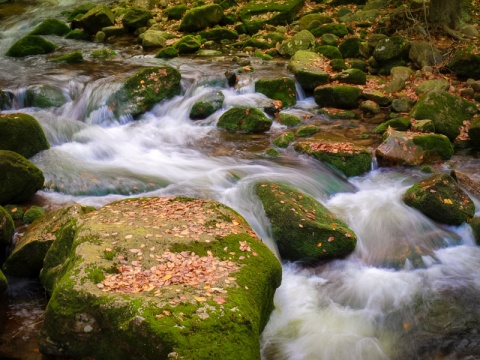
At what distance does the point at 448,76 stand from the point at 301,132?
5117mm

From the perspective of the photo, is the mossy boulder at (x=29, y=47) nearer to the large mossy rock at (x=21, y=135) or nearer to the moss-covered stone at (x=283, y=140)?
the large mossy rock at (x=21, y=135)

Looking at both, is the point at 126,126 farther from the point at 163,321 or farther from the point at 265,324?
the point at 163,321

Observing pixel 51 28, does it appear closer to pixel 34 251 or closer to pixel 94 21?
pixel 94 21

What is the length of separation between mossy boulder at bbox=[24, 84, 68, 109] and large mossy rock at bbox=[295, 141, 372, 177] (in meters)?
6.76

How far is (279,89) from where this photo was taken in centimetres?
1303

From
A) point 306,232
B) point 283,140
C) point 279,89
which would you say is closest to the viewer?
point 306,232

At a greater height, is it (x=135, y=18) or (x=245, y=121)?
(x=135, y=18)

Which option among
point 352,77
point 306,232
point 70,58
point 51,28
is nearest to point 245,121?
point 352,77

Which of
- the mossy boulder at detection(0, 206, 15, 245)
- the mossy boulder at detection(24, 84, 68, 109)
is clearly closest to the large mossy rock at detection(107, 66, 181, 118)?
the mossy boulder at detection(24, 84, 68, 109)

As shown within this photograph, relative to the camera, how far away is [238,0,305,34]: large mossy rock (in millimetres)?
18406

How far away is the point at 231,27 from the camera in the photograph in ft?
61.3

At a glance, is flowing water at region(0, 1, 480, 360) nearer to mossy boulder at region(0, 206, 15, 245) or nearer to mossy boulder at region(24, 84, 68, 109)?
mossy boulder at region(24, 84, 68, 109)

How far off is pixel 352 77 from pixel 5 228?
31.8 feet

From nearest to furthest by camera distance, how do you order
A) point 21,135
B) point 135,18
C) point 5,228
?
point 5,228
point 21,135
point 135,18
